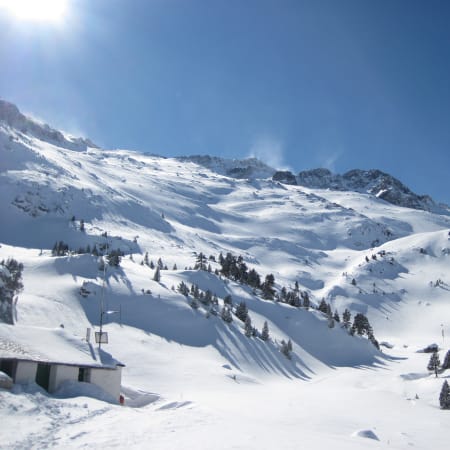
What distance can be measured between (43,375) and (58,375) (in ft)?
3.15

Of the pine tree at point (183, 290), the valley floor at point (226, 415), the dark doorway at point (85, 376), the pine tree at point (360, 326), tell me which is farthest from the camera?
the pine tree at point (360, 326)

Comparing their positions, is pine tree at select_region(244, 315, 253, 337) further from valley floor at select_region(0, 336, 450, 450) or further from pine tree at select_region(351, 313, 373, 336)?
pine tree at select_region(351, 313, 373, 336)

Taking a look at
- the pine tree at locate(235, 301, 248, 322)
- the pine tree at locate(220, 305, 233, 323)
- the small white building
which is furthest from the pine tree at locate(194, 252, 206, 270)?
the small white building

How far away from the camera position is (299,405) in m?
42.2

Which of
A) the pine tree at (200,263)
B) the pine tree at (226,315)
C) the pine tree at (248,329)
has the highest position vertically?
the pine tree at (200,263)

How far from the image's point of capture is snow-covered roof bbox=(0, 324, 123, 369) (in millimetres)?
29000

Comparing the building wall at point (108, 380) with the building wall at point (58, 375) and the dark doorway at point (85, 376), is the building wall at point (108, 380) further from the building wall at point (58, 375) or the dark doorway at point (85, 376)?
the building wall at point (58, 375)

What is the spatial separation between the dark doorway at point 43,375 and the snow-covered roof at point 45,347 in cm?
55

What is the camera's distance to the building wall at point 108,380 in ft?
107

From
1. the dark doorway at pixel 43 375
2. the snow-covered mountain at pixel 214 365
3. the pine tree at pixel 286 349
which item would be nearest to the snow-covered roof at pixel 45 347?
the dark doorway at pixel 43 375

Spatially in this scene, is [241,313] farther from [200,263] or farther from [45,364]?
[45,364]

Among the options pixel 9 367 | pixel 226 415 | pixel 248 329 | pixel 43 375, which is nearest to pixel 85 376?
pixel 43 375

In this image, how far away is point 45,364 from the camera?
2928 cm

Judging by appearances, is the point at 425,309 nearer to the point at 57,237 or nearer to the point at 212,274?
the point at 212,274
